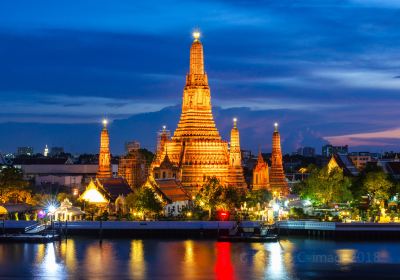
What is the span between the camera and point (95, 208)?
88125 mm

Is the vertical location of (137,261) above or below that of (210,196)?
below

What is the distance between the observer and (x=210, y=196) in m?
86.5

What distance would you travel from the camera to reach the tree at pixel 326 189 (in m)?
89.6

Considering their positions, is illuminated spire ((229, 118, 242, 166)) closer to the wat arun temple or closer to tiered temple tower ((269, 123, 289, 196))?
the wat arun temple

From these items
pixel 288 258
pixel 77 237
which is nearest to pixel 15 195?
pixel 77 237

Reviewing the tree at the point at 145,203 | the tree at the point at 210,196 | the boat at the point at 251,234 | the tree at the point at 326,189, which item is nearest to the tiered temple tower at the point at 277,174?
the tree at the point at 326,189

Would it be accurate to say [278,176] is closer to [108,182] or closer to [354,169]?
[354,169]

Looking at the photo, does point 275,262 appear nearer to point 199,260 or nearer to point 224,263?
point 224,263

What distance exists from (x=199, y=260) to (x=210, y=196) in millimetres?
21701

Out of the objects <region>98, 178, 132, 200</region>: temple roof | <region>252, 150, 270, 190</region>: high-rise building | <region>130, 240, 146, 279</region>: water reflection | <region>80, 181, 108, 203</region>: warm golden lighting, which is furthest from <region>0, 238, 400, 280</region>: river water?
<region>252, 150, 270, 190</region>: high-rise building

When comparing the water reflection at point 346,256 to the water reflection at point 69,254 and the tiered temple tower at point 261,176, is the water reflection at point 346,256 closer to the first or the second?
the water reflection at point 69,254

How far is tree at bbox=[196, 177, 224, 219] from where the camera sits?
8638 cm

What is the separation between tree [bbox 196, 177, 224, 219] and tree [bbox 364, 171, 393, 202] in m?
13.4

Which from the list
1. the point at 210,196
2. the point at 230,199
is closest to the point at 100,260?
the point at 210,196
